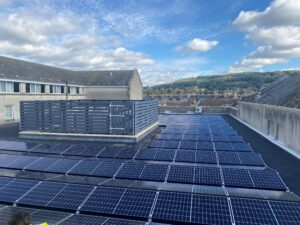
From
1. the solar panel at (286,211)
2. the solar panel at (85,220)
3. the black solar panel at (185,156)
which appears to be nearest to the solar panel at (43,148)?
the black solar panel at (185,156)

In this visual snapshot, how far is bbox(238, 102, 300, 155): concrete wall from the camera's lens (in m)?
19.1

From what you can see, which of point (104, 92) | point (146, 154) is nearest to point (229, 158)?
point (146, 154)

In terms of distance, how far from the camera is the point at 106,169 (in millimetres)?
12617

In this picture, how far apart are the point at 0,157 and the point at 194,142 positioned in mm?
13916

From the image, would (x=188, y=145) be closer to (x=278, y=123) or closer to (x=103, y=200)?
(x=103, y=200)

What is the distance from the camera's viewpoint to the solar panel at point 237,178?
1079 cm

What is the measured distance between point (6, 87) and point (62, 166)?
30.4 meters

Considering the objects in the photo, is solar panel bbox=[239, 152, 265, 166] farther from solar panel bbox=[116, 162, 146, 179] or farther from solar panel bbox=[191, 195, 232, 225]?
solar panel bbox=[116, 162, 146, 179]

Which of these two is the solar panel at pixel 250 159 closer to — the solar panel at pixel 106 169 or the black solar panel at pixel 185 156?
the black solar panel at pixel 185 156

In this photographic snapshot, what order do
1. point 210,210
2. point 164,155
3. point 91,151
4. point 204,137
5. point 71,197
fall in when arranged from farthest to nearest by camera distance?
point 204,137
point 91,151
point 164,155
point 71,197
point 210,210

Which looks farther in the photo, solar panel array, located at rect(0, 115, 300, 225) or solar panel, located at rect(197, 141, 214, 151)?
solar panel, located at rect(197, 141, 214, 151)

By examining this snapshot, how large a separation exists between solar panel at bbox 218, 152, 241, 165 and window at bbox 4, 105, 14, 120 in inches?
1333

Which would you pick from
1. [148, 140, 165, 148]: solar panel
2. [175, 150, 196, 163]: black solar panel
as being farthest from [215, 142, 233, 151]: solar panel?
[148, 140, 165, 148]: solar panel

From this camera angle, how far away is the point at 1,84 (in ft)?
118
